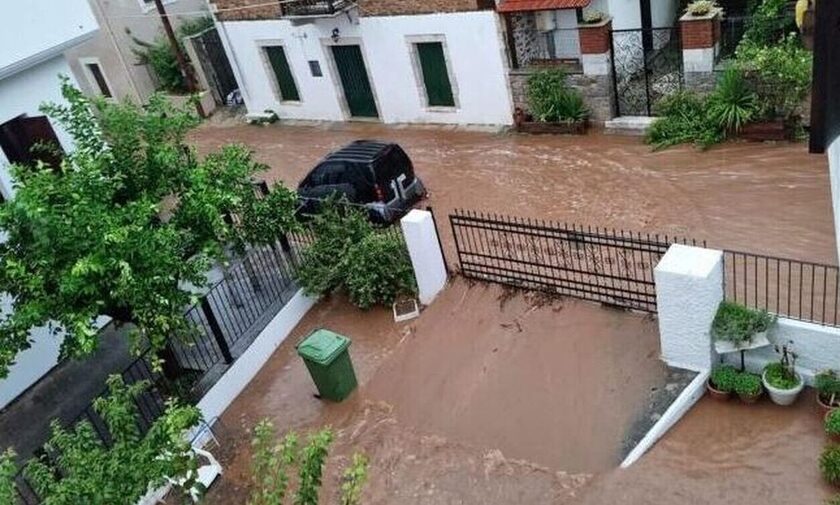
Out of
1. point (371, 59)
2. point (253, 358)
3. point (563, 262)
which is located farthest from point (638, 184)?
point (371, 59)

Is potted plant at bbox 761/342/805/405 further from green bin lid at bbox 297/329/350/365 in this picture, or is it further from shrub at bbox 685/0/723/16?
shrub at bbox 685/0/723/16

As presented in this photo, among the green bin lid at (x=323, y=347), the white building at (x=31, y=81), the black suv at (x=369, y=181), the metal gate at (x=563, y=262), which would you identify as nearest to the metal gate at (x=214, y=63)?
the black suv at (x=369, y=181)

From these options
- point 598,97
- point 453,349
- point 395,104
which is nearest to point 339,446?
point 453,349

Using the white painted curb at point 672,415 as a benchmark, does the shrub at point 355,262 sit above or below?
above

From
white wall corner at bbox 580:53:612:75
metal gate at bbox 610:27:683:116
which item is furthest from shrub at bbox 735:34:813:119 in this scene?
white wall corner at bbox 580:53:612:75

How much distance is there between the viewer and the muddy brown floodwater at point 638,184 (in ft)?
36.0

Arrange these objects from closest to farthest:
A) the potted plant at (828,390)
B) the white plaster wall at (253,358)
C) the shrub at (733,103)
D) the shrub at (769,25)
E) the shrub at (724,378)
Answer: the potted plant at (828,390)
the shrub at (724,378)
the white plaster wall at (253,358)
the shrub at (733,103)
the shrub at (769,25)

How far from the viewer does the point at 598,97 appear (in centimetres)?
1506

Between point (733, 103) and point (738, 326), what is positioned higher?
point (738, 326)

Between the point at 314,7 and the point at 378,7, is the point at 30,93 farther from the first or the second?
the point at 378,7

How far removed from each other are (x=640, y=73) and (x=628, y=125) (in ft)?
5.50

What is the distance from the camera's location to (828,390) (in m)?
7.47

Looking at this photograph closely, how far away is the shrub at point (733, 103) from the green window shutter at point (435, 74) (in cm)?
593

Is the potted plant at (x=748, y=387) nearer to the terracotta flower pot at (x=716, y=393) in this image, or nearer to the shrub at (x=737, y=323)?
the terracotta flower pot at (x=716, y=393)
